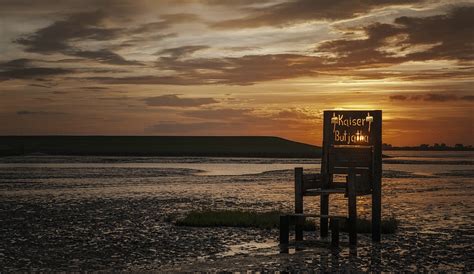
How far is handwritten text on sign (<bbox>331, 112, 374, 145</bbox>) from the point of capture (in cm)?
1991

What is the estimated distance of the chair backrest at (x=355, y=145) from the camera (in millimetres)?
19719

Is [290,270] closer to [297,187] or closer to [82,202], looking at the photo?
[297,187]

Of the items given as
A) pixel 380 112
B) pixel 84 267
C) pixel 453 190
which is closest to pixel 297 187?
pixel 380 112

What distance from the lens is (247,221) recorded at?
921 inches

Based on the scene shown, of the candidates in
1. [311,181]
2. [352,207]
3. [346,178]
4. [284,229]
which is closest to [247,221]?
[311,181]

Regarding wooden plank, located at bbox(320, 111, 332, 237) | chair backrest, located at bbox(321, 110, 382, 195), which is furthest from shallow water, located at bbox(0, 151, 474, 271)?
chair backrest, located at bbox(321, 110, 382, 195)

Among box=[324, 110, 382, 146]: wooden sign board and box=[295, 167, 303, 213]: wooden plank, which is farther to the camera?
box=[324, 110, 382, 146]: wooden sign board

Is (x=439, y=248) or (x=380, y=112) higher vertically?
(x=380, y=112)

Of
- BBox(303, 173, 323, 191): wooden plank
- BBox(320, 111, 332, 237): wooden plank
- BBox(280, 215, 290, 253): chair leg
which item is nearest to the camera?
BBox(280, 215, 290, 253): chair leg

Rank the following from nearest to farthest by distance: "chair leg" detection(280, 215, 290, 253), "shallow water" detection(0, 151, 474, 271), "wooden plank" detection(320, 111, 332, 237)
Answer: "shallow water" detection(0, 151, 474, 271), "chair leg" detection(280, 215, 290, 253), "wooden plank" detection(320, 111, 332, 237)

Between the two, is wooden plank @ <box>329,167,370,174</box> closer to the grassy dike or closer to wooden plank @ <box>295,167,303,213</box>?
wooden plank @ <box>295,167,303,213</box>

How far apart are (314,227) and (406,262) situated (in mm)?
6190

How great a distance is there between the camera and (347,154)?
65.9 feet

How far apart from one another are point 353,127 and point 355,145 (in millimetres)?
550
